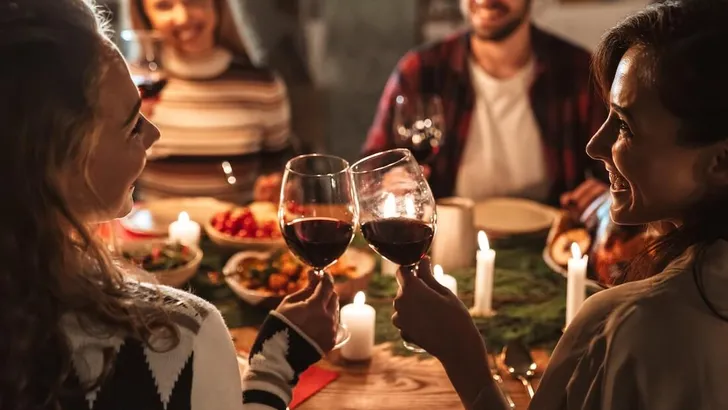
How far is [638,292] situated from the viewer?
90 centimetres

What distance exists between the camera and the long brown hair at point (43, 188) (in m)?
0.77

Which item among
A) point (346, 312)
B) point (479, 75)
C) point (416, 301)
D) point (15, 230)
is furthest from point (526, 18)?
point (15, 230)

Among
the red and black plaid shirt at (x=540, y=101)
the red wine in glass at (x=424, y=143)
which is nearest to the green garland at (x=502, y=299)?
the red wine in glass at (x=424, y=143)

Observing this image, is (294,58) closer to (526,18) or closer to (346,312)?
(526,18)

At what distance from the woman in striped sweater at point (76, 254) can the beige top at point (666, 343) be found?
0.41 m

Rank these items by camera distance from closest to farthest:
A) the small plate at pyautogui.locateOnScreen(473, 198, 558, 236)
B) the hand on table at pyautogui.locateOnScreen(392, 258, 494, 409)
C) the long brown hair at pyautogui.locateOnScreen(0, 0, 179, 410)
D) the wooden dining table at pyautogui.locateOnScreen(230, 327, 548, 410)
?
the long brown hair at pyautogui.locateOnScreen(0, 0, 179, 410) < the hand on table at pyautogui.locateOnScreen(392, 258, 494, 409) < the wooden dining table at pyautogui.locateOnScreen(230, 327, 548, 410) < the small plate at pyautogui.locateOnScreen(473, 198, 558, 236)

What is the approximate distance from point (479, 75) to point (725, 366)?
75.6 inches

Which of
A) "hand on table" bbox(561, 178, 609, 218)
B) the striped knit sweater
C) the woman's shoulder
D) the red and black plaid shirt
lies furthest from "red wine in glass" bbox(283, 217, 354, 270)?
the striped knit sweater

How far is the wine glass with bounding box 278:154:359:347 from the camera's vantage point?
3.73 feet

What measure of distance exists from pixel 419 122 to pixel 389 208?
80 centimetres

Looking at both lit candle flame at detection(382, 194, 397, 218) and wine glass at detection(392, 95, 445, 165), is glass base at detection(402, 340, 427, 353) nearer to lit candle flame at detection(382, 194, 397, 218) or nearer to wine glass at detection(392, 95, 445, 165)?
lit candle flame at detection(382, 194, 397, 218)

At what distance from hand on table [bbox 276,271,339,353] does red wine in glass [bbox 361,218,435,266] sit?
0.30ft

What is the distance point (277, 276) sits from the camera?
1499mm

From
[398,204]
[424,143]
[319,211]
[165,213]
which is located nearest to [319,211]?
[319,211]
